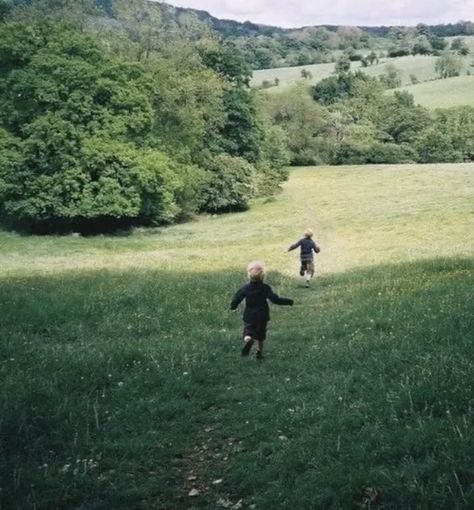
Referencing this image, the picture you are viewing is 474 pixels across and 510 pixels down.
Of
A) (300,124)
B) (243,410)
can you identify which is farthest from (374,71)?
(243,410)

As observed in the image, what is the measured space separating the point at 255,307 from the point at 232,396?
2801mm

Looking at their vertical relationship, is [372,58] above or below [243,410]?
above

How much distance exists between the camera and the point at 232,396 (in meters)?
9.27

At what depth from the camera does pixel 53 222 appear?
47688 mm

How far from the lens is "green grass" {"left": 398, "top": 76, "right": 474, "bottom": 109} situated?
124250 millimetres

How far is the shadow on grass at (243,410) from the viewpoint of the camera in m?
5.91

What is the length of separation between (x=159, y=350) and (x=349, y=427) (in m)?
5.45

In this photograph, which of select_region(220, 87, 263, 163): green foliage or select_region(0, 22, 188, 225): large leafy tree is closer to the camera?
select_region(0, 22, 188, 225): large leafy tree

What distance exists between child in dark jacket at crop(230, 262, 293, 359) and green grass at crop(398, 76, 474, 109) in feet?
392

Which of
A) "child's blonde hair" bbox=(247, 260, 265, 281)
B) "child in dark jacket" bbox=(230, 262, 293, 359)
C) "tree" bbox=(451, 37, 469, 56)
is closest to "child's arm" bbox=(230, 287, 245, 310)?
"child in dark jacket" bbox=(230, 262, 293, 359)

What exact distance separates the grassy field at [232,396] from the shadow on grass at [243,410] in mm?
25

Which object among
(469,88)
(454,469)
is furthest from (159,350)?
(469,88)

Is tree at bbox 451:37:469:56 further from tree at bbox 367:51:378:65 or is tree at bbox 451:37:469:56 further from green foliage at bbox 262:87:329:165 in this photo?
green foliage at bbox 262:87:329:165

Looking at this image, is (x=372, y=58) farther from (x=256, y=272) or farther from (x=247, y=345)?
(x=247, y=345)
